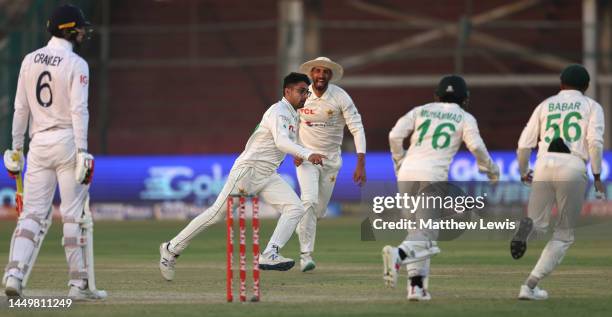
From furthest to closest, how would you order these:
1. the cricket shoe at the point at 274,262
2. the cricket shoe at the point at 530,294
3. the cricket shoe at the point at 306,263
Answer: the cricket shoe at the point at 306,263, the cricket shoe at the point at 274,262, the cricket shoe at the point at 530,294

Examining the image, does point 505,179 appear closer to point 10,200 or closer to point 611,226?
point 611,226

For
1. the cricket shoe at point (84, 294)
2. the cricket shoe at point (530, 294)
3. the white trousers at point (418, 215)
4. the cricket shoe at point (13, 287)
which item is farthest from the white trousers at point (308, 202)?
the cricket shoe at point (13, 287)

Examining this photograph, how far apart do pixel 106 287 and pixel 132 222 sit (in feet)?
45.8

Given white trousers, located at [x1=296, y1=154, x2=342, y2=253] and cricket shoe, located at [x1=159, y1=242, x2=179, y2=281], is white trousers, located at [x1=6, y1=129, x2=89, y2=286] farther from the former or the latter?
white trousers, located at [x1=296, y1=154, x2=342, y2=253]

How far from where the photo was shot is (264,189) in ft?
42.2

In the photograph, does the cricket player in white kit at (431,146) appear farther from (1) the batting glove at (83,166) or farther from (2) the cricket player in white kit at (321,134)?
(2) the cricket player in white kit at (321,134)

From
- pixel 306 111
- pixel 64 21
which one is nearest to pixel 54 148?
pixel 64 21

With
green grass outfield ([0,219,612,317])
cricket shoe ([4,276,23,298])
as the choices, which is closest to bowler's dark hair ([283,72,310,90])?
green grass outfield ([0,219,612,317])

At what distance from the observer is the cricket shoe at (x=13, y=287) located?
9953mm

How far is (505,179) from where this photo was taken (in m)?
25.3

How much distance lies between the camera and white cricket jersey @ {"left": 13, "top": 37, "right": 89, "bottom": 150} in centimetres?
1014

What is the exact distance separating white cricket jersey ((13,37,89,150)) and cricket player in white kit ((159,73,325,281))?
8.45 feet

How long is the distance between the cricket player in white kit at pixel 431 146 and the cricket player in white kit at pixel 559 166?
0.46 metres

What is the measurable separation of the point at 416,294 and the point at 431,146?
123cm
